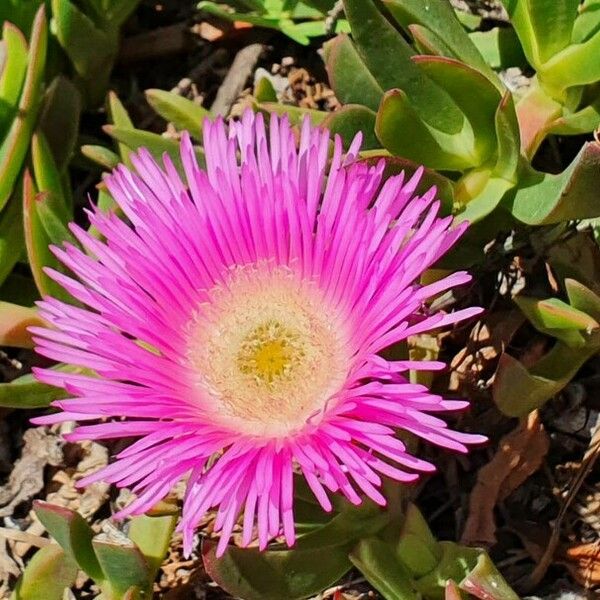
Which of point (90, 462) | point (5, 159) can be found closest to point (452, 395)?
point (90, 462)

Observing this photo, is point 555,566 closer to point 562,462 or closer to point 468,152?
→ point 562,462

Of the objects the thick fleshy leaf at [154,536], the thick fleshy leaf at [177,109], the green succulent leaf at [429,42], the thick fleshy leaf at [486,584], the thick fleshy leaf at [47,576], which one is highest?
the green succulent leaf at [429,42]

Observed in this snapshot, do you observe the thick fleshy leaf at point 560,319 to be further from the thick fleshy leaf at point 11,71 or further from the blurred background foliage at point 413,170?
the thick fleshy leaf at point 11,71

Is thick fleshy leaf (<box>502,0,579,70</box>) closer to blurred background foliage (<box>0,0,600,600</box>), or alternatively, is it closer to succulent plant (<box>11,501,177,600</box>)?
blurred background foliage (<box>0,0,600,600</box>)

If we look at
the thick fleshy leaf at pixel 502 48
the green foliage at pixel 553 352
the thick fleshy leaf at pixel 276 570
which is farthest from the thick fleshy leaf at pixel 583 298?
the thick fleshy leaf at pixel 502 48

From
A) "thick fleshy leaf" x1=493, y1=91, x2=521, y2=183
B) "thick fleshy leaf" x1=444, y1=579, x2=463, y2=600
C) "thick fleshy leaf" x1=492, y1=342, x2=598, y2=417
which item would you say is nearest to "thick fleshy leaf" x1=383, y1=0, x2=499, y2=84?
"thick fleshy leaf" x1=493, y1=91, x2=521, y2=183
